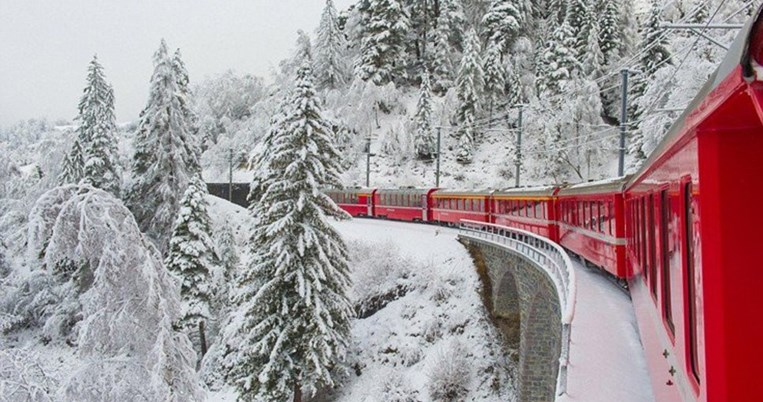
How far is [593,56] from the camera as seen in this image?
63938 mm

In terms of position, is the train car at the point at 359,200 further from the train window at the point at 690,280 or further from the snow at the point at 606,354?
the train window at the point at 690,280

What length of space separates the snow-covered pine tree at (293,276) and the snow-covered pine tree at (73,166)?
18.2 meters

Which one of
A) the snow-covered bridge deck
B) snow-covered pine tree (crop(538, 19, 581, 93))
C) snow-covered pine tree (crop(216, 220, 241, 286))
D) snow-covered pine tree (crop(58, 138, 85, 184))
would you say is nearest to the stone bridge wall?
the snow-covered bridge deck

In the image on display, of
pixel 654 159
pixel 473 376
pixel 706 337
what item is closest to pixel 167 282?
pixel 654 159

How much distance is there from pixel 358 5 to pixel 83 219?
69463 millimetres

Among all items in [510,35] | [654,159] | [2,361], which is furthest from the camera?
[510,35]

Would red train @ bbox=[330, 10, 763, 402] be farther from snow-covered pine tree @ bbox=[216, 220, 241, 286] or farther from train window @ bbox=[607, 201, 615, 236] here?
snow-covered pine tree @ bbox=[216, 220, 241, 286]

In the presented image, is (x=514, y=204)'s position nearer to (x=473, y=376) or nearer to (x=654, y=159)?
(x=473, y=376)

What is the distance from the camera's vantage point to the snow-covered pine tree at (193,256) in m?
31.5

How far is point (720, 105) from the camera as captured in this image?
108 inches

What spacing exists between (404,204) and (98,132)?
20749mm

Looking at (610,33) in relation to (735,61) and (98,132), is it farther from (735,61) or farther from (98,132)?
(735,61)

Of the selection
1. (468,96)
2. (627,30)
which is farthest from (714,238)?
(627,30)

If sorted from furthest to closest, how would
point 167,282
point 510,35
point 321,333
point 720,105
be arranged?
point 510,35 < point 321,333 < point 167,282 < point 720,105
